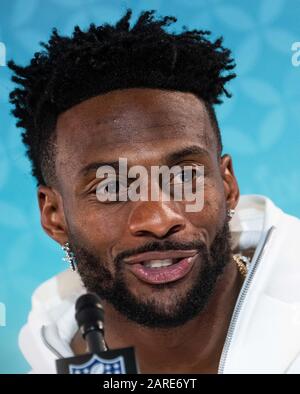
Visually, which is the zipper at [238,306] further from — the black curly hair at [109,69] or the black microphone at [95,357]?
the black microphone at [95,357]

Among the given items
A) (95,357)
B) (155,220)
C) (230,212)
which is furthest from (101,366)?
(230,212)

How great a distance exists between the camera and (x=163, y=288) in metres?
1.48

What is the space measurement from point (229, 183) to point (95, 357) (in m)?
0.97

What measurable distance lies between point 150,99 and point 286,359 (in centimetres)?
72

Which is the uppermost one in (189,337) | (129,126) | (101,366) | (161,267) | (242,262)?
(129,126)

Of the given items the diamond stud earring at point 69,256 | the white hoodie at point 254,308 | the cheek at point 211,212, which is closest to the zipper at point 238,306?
the white hoodie at point 254,308

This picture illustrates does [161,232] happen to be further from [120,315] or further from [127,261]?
[120,315]

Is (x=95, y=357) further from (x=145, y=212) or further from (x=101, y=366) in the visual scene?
(x=145, y=212)

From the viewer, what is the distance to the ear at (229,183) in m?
1.73

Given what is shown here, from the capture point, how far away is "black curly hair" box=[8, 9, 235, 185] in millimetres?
1591

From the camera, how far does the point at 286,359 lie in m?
1.41

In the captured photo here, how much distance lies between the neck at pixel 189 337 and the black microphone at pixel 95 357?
75 cm

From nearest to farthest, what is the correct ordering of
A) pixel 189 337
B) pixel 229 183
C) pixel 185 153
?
pixel 185 153 < pixel 189 337 < pixel 229 183
